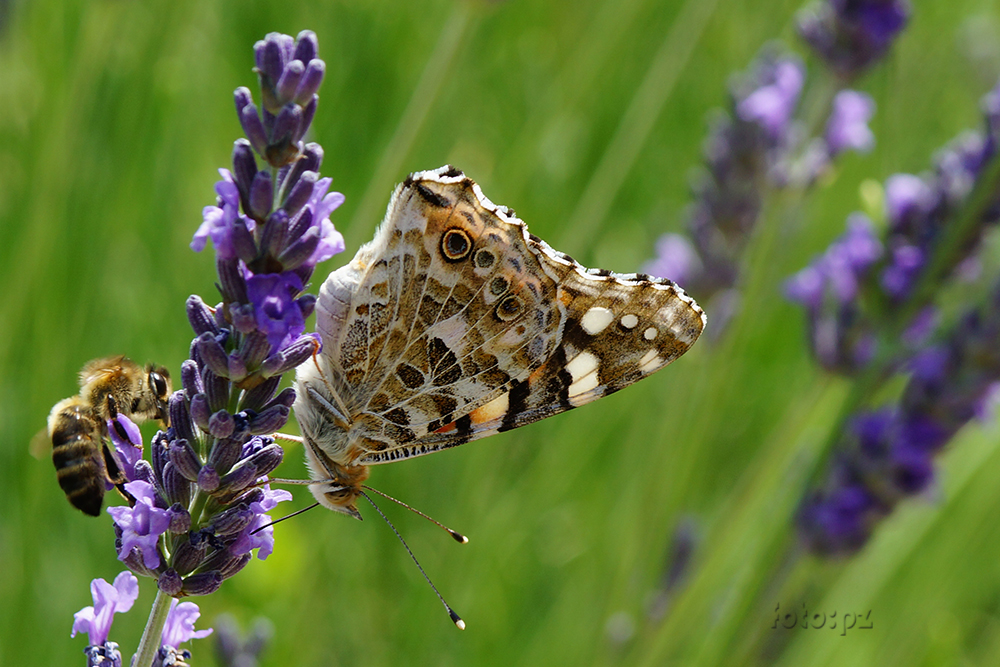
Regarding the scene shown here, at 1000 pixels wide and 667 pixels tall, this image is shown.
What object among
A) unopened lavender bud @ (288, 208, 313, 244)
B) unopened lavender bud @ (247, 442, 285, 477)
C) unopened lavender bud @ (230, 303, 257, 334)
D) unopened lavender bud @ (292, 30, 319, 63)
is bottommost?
unopened lavender bud @ (247, 442, 285, 477)

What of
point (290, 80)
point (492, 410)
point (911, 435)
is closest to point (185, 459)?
point (290, 80)

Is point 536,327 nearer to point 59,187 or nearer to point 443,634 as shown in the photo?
point 59,187

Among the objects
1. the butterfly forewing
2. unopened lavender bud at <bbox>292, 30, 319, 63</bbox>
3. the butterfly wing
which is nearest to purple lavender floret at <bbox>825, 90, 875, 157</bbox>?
the butterfly wing

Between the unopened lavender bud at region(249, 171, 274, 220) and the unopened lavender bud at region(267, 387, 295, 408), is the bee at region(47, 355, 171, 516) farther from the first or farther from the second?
the unopened lavender bud at region(249, 171, 274, 220)

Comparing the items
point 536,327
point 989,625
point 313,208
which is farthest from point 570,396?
point 989,625

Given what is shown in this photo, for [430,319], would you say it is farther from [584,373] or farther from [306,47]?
[306,47]
